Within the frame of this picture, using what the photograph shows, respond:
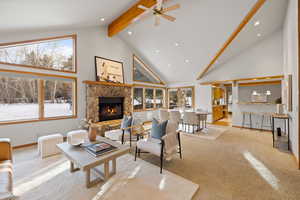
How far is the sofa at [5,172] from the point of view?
137cm

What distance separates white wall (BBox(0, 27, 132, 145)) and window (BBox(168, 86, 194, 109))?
3438 millimetres

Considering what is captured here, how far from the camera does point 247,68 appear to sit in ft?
19.2

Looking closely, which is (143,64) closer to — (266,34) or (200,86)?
(200,86)

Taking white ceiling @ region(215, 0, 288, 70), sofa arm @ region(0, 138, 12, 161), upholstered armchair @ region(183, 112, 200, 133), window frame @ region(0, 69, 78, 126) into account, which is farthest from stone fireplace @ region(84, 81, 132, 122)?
white ceiling @ region(215, 0, 288, 70)

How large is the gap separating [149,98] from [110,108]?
9.44ft

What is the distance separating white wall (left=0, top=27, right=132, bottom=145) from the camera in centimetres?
357

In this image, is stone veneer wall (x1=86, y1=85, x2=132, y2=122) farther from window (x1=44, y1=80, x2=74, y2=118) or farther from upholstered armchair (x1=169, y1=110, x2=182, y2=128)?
upholstered armchair (x1=169, y1=110, x2=182, y2=128)

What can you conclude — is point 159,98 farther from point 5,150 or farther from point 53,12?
point 5,150

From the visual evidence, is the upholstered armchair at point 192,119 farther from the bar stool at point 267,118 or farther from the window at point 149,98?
the window at point 149,98

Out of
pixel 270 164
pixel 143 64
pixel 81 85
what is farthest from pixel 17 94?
pixel 270 164

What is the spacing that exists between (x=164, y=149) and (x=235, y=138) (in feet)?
11.2

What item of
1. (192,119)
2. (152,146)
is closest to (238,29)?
(192,119)

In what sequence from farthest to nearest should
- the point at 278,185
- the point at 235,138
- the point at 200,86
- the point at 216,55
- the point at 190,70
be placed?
the point at 200,86, the point at 190,70, the point at 216,55, the point at 235,138, the point at 278,185

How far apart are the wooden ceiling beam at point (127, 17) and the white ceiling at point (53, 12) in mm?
152
